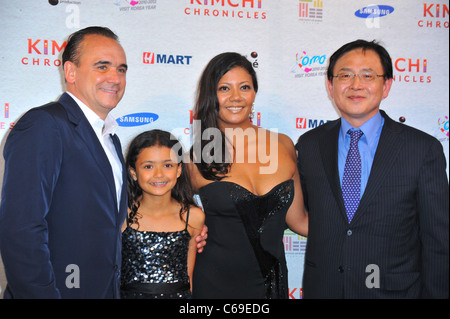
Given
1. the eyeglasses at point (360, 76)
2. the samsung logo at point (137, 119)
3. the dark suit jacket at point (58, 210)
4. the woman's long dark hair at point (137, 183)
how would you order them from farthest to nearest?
the samsung logo at point (137, 119) < the woman's long dark hair at point (137, 183) < the eyeglasses at point (360, 76) < the dark suit jacket at point (58, 210)

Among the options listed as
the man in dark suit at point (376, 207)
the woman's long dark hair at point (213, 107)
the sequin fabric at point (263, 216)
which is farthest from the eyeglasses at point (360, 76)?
the sequin fabric at point (263, 216)

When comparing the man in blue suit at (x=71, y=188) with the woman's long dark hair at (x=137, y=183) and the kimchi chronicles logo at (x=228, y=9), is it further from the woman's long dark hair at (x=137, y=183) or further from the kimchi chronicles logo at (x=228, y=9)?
the kimchi chronicles logo at (x=228, y=9)

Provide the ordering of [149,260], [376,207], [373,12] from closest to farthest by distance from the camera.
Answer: [376,207] < [149,260] < [373,12]

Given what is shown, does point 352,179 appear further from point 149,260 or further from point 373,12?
point 373,12

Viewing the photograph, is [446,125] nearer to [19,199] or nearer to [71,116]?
[71,116]

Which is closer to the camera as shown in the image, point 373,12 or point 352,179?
point 352,179

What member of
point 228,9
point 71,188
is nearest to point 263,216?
point 71,188

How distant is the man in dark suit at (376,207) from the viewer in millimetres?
1938

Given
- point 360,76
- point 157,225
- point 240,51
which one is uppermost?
point 240,51

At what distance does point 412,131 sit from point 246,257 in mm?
1110

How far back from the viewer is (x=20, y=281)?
5.16ft

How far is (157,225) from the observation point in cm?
228

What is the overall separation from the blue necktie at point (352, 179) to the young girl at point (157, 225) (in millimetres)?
823

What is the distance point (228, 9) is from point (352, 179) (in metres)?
1.79
